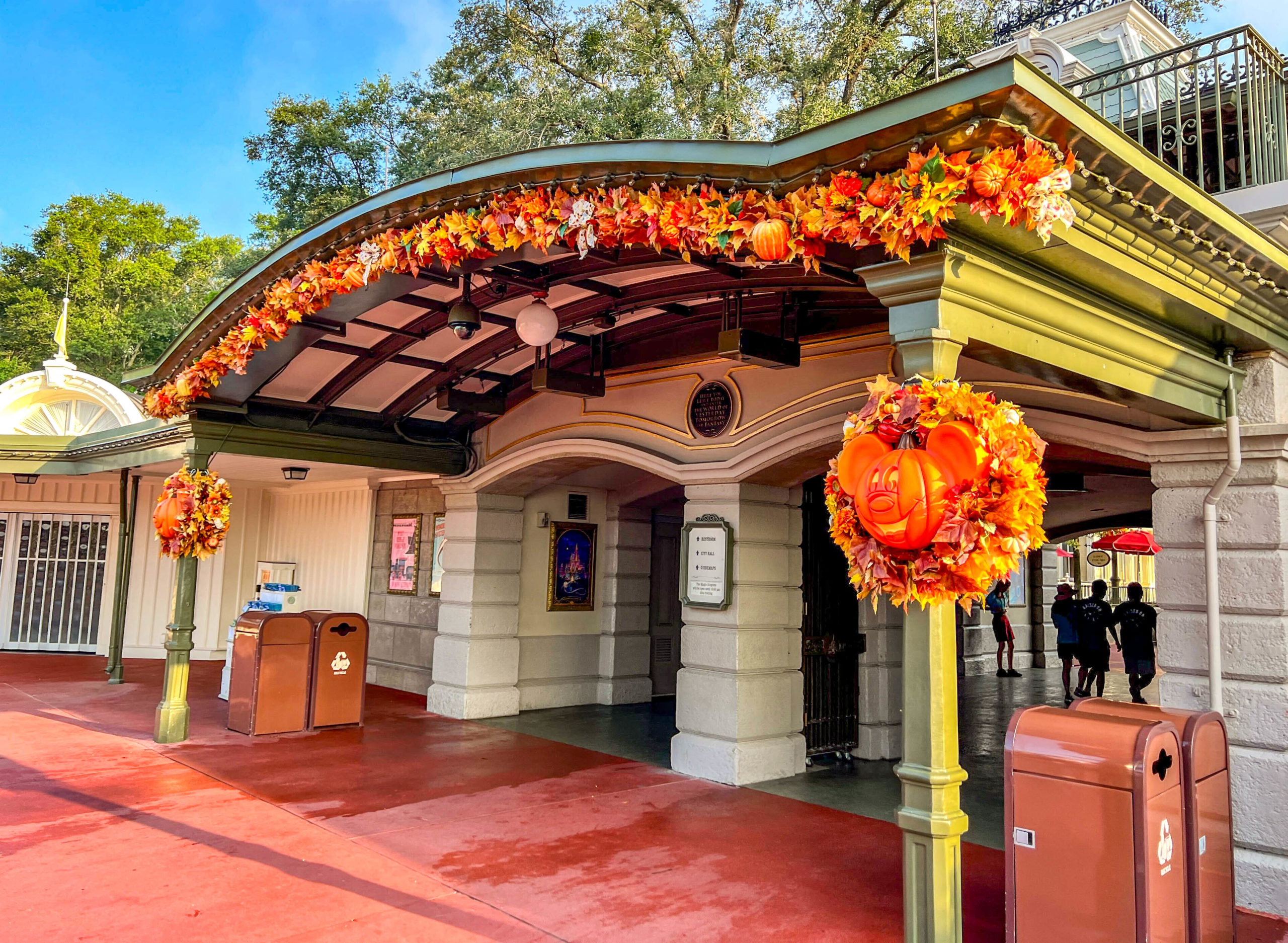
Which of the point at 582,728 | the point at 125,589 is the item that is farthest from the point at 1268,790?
the point at 125,589

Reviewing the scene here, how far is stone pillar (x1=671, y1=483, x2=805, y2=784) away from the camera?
7.00 metres

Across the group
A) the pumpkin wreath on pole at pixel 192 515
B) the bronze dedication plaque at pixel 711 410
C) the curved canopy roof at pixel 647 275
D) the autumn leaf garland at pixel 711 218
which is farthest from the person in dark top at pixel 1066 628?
the pumpkin wreath on pole at pixel 192 515

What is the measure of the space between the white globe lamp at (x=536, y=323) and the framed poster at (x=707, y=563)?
209 cm

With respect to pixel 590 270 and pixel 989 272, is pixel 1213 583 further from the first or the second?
pixel 590 270

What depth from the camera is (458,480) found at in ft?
31.8

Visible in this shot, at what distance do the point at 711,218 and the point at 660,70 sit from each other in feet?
57.6

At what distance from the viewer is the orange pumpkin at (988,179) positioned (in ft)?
10.2

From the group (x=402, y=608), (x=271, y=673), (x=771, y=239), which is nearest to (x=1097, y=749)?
(x=771, y=239)

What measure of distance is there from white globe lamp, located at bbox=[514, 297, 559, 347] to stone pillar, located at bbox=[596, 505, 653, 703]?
4.77 meters

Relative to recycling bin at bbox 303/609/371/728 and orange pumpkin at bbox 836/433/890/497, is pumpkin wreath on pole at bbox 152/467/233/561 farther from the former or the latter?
orange pumpkin at bbox 836/433/890/497

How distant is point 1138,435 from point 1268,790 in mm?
1968

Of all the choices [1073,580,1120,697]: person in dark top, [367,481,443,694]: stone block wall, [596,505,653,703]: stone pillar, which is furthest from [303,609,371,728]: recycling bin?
[1073,580,1120,697]: person in dark top

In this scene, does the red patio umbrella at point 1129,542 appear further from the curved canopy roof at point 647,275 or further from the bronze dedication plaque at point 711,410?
the curved canopy roof at point 647,275

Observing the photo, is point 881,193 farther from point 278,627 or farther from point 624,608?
point 624,608
